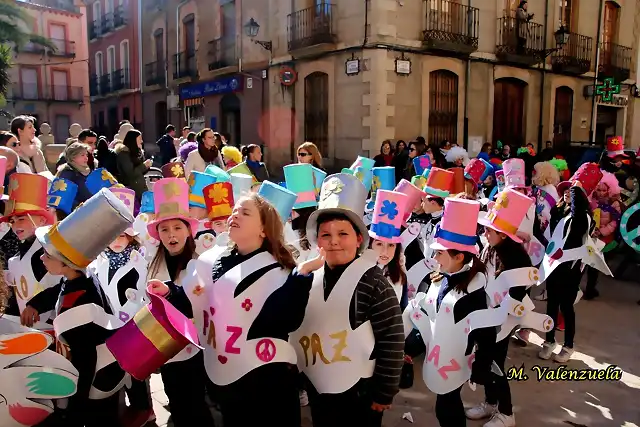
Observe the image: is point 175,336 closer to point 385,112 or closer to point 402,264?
point 402,264

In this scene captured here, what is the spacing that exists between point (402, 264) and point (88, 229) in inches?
83.2

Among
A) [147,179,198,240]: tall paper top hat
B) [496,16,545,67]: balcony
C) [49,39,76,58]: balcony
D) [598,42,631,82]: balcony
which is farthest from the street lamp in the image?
[49,39,76,58]: balcony

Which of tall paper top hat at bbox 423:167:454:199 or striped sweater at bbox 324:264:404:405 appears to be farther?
tall paper top hat at bbox 423:167:454:199

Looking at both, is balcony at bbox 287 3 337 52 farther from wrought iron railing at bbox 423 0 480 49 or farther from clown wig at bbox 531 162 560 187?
clown wig at bbox 531 162 560 187

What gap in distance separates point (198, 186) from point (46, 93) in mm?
34541

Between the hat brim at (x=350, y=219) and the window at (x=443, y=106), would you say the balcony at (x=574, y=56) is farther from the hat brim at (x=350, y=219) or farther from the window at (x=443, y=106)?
the hat brim at (x=350, y=219)

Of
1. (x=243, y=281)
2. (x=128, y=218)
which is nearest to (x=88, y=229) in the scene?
(x=128, y=218)

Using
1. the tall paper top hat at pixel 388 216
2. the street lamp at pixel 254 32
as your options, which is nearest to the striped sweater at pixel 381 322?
the tall paper top hat at pixel 388 216

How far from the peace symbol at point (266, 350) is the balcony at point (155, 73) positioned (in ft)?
71.3

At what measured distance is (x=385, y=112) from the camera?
42.2 feet

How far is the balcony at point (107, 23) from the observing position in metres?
27.0

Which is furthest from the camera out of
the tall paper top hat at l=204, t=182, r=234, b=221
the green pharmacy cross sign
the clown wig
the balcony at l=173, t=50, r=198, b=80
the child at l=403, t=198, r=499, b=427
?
the balcony at l=173, t=50, r=198, b=80

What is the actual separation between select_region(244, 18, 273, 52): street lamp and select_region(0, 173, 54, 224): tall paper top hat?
12.2 m

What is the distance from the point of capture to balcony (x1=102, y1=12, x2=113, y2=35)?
2702cm
